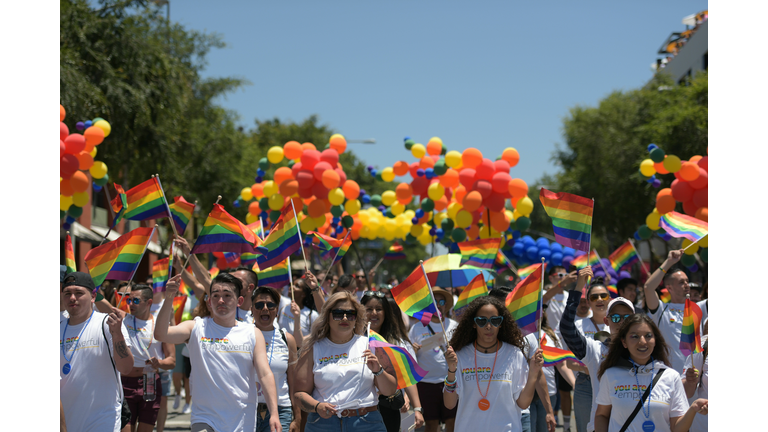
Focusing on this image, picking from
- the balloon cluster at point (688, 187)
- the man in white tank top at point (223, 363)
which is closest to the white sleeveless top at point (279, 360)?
the man in white tank top at point (223, 363)

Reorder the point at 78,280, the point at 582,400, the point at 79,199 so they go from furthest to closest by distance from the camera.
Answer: the point at 79,199, the point at 582,400, the point at 78,280

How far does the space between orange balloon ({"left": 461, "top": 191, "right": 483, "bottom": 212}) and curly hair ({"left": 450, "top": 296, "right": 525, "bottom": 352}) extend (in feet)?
28.8

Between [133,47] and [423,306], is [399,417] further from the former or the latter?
[133,47]

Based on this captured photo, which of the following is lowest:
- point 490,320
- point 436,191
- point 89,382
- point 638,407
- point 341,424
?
point 341,424

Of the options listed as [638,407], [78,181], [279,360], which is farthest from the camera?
[78,181]

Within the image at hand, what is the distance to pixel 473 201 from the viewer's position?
1412cm

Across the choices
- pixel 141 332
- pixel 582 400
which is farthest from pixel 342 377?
pixel 141 332

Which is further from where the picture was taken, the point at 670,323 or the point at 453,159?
the point at 453,159

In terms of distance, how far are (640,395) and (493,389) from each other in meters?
0.95

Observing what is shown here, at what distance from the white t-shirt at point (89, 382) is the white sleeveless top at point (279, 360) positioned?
1229 millimetres

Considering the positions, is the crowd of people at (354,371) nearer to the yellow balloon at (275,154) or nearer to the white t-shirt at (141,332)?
the white t-shirt at (141,332)

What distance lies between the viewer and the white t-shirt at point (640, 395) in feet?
15.4

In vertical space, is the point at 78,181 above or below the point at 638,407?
above

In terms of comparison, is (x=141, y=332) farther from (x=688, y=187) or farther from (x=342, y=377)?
(x=688, y=187)
